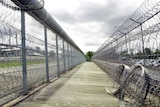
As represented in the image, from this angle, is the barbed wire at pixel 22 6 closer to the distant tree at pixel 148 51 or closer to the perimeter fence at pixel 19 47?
the perimeter fence at pixel 19 47

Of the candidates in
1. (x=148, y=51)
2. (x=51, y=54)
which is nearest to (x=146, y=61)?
(x=148, y=51)

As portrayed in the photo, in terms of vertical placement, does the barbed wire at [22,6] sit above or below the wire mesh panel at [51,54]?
above

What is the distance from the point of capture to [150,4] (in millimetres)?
4039

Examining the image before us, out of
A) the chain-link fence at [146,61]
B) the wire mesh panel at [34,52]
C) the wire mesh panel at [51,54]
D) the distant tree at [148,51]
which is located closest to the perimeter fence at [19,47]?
the wire mesh panel at [34,52]

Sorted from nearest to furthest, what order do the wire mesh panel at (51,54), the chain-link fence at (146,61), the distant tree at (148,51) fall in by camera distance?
the chain-link fence at (146,61)
the distant tree at (148,51)
the wire mesh panel at (51,54)

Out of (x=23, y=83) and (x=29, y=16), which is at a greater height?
(x=29, y=16)

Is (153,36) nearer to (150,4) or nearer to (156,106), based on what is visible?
(150,4)

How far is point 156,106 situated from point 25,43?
11.7 ft

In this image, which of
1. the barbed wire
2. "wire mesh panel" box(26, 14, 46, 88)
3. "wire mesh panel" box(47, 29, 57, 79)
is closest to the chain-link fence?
the barbed wire

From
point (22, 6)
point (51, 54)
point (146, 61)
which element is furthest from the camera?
point (51, 54)

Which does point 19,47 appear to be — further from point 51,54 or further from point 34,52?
point 51,54

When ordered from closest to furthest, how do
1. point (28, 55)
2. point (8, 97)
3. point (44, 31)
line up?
point (8, 97), point (28, 55), point (44, 31)

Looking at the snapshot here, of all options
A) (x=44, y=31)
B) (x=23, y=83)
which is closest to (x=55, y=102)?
(x=23, y=83)

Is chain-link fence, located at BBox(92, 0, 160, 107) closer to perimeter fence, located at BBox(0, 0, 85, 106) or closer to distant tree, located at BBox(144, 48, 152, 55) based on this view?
distant tree, located at BBox(144, 48, 152, 55)
